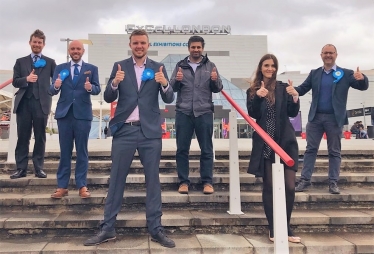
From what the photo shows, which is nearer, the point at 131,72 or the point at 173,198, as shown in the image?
the point at 131,72

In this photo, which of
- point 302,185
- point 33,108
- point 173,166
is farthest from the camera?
point 173,166

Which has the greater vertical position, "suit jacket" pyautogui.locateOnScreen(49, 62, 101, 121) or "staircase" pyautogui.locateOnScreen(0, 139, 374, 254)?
"suit jacket" pyautogui.locateOnScreen(49, 62, 101, 121)

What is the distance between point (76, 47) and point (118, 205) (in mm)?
1880

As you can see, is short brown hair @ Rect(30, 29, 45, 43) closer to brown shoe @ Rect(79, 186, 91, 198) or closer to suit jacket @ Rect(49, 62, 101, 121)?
suit jacket @ Rect(49, 62, 101, 121)

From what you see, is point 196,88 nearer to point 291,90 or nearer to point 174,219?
point 291,90

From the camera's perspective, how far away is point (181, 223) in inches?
129

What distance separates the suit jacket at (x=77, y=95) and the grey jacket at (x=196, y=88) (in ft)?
3.17

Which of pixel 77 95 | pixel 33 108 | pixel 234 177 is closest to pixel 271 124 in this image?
pixel 234 177

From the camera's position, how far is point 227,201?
367 centimetres

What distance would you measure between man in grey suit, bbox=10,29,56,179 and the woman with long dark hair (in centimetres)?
266

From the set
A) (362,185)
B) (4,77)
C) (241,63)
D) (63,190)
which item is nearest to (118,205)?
(63,190)

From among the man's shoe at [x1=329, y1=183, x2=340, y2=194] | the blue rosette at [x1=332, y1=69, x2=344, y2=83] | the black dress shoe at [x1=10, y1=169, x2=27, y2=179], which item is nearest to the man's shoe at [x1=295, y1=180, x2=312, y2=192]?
the man's shoe at [x1=329, y1=183, x2=340, y2=194]

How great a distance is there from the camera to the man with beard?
385cm

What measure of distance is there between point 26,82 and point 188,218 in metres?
2.64
